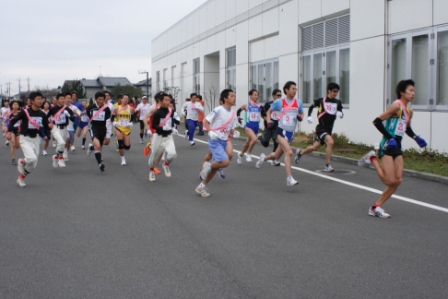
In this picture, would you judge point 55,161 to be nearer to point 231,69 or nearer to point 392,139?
point 392,139

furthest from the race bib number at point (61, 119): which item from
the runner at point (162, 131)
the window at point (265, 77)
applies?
the window at point (265, 77)

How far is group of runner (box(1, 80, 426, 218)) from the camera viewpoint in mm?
7996

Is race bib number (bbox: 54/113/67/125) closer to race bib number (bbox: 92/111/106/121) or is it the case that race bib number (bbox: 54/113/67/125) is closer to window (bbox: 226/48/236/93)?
race bib number (bbox: 92/111/106/121)

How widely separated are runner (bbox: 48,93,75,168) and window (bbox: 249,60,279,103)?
13170 millimetres

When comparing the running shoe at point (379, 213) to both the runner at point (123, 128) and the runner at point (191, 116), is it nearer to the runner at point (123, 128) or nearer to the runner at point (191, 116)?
the runner at point (123, 128)

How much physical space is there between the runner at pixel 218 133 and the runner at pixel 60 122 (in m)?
5.58

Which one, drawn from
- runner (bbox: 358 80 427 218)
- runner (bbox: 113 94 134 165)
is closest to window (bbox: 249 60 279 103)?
runner (bbox: 113 94 134 165)

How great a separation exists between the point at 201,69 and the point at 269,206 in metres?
32.1


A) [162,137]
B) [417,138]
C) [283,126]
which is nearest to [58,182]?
[162,137]

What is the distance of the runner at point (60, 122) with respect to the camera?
14.6m

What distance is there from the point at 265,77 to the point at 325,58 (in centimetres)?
700

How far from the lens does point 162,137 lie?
1228 cm

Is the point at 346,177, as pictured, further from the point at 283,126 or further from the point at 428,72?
the point at 428,72

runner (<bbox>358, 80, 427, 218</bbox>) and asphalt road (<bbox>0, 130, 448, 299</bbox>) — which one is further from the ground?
runner (<bbox>358, 80, 427, 218</bbox>)
